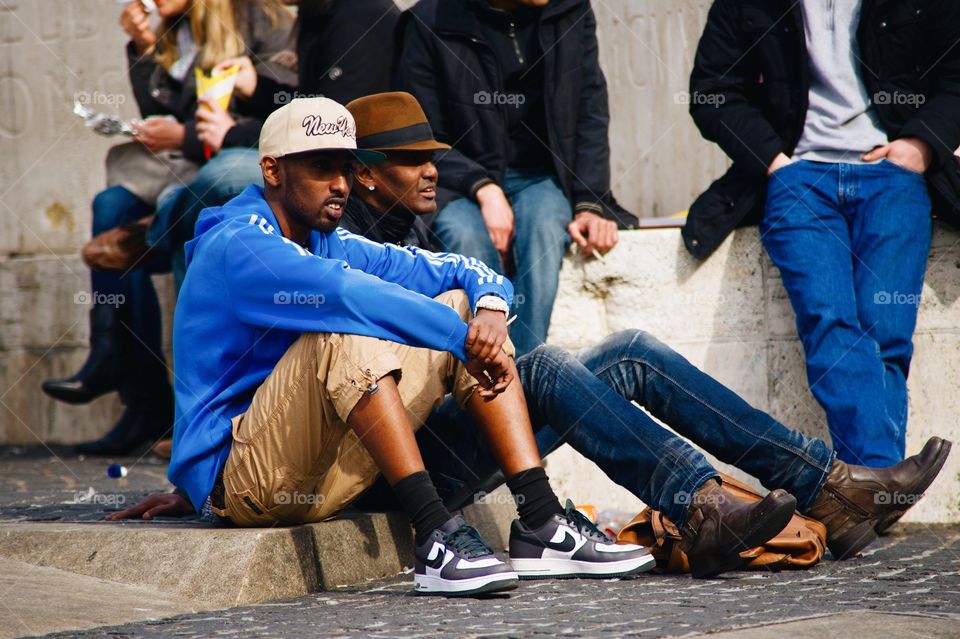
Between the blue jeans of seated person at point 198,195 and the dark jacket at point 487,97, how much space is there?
775 mm

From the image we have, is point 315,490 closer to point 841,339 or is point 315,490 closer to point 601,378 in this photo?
point 601,378

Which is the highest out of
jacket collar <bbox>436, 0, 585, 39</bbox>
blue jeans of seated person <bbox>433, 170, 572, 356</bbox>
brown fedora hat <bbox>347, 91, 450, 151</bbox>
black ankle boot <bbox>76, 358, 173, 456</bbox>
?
jacket collar <bbox>436, 0, 585, 39</bbox>

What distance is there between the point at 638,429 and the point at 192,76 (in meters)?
3.54

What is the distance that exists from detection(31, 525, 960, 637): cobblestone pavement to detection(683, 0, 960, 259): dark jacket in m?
1.83

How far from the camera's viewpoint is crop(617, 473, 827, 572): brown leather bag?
385cm

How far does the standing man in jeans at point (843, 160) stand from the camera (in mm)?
4883

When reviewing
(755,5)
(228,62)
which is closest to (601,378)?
(755,5)

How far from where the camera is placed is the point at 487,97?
5645 mm

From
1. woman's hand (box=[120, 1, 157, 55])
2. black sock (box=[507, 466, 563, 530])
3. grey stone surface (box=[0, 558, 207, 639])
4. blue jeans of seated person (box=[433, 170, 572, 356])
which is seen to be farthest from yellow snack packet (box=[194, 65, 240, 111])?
black sock (box=[507, 466, 563, 530])

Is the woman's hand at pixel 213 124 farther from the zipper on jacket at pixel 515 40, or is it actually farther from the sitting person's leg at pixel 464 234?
the zipper on jacket at pixel 515 40

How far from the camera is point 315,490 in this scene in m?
3.72

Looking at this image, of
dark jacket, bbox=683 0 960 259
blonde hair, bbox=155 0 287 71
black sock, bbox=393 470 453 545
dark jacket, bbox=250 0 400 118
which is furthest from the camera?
blonde hair, bbox=155 0 287 71

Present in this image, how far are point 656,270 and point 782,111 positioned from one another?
849mm

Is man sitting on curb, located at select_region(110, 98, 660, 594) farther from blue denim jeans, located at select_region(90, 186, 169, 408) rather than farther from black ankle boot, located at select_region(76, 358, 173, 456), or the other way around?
black ankle boot, located at select_region(76, 358, 173, 456)
